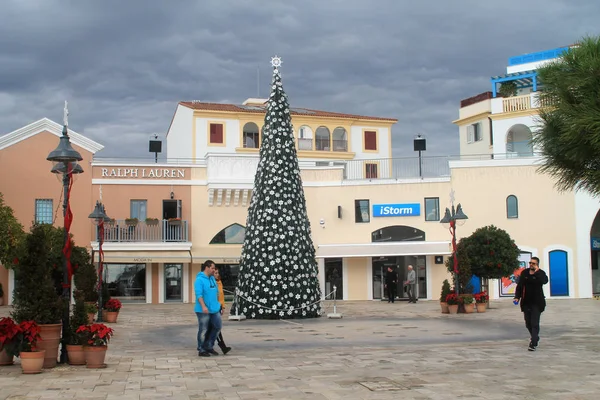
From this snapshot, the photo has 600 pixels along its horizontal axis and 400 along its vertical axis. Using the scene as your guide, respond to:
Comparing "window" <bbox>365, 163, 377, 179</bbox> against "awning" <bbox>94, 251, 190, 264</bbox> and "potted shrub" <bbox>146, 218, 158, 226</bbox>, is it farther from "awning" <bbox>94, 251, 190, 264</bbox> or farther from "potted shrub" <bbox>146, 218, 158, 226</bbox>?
"potted shrub" <bbox>146, 218, 158, 226</bbox>

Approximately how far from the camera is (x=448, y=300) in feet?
83.5

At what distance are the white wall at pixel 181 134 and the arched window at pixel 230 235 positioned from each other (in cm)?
942

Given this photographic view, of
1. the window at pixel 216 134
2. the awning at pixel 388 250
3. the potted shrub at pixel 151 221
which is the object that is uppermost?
the window at pixel 216 134

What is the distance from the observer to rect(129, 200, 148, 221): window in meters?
35.2

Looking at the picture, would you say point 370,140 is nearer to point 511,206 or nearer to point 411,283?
point 511,206

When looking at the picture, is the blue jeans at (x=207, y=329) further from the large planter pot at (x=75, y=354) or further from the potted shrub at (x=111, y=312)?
the potted shrub at (x=111, y=312)

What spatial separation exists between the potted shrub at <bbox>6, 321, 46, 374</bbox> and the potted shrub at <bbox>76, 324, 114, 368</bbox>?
2.39 feet

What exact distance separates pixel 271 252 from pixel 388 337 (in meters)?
6.03

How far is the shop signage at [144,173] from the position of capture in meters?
34.9

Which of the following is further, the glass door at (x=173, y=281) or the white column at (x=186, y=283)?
the glass door at (x=173, y=281)

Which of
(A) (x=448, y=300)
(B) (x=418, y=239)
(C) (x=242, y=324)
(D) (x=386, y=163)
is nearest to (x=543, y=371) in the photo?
(C) (x=242, y=324)

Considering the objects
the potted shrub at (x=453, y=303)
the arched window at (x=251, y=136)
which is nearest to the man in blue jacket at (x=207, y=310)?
the potted shrub at (x=453, y=303)

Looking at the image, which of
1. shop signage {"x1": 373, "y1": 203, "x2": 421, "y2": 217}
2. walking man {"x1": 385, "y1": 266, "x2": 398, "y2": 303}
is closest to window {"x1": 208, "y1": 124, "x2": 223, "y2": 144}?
shop signage {"x1": 373, "y1": 203, "x2": 421, "y2": 217}

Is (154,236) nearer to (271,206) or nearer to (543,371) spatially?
(271,206)
